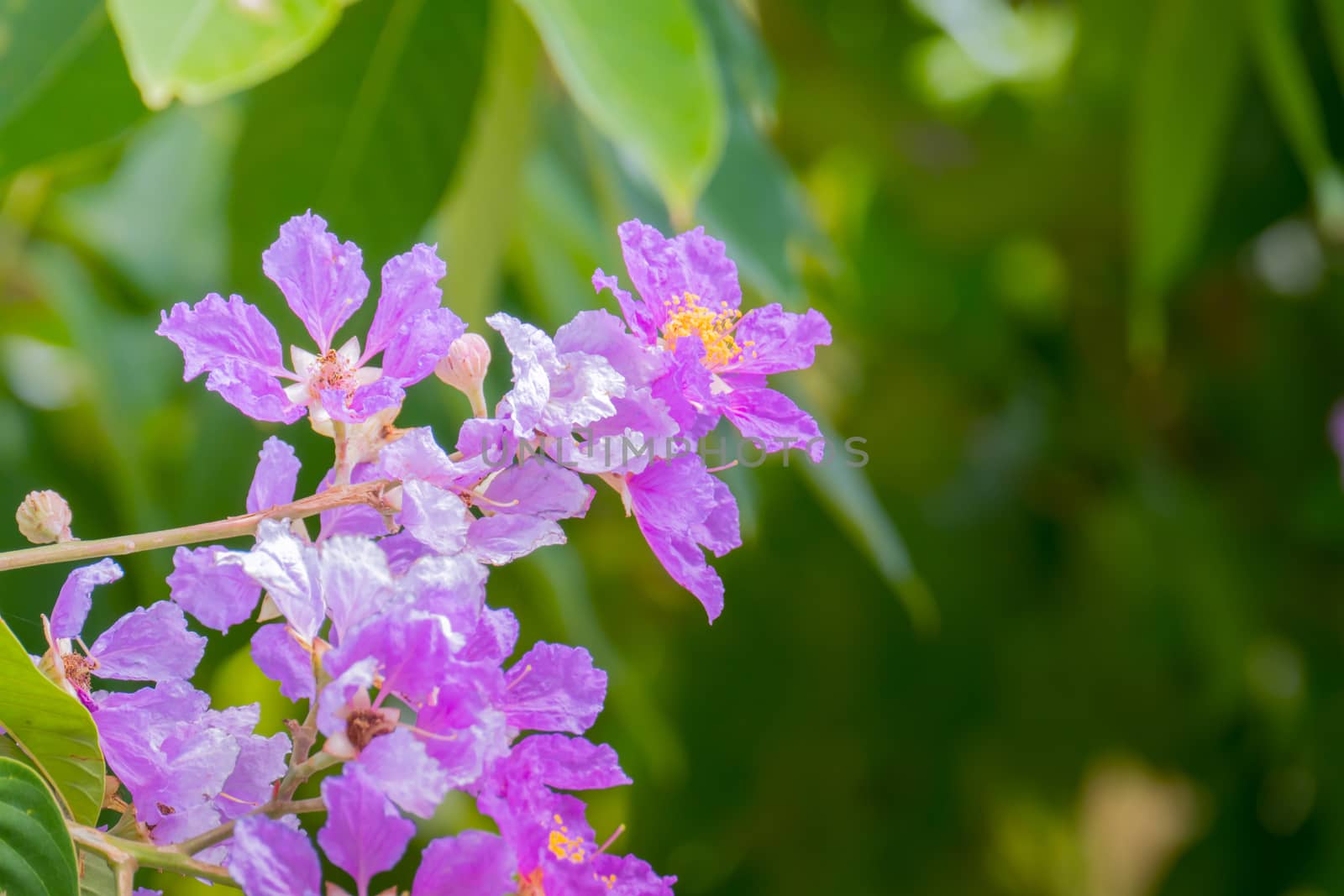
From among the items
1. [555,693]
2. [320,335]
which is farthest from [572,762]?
[320,335]

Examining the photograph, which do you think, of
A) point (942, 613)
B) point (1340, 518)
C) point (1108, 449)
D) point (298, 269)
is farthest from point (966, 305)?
point (298, 269)

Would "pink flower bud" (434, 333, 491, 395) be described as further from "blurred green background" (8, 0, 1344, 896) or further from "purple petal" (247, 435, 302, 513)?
"blurred green background" (8, 0, 1344, 896)

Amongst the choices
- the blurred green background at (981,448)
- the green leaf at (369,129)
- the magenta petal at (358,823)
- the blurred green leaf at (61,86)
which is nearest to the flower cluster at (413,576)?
the magenta petal at (358,823)

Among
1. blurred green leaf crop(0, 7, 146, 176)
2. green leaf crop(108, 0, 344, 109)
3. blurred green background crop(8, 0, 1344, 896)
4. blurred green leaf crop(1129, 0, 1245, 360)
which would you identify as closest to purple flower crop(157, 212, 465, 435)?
green leaf crop(108, 0, 344, 109)

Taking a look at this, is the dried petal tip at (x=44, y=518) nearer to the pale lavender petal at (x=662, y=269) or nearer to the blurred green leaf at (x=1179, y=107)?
the pale lavender petal at (x=662, y=269)

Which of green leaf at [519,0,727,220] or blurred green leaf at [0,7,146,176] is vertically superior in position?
blurred green leaf at [0,7,146,176]

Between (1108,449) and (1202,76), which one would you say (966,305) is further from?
(1202,76)

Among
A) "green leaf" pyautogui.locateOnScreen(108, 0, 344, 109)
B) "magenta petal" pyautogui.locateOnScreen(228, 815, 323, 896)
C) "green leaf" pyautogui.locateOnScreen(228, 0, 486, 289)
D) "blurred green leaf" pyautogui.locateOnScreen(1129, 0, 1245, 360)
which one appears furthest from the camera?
"blurred green leaf" pyautogui.locateOnScreen(1129, 0, 1245, 360)
